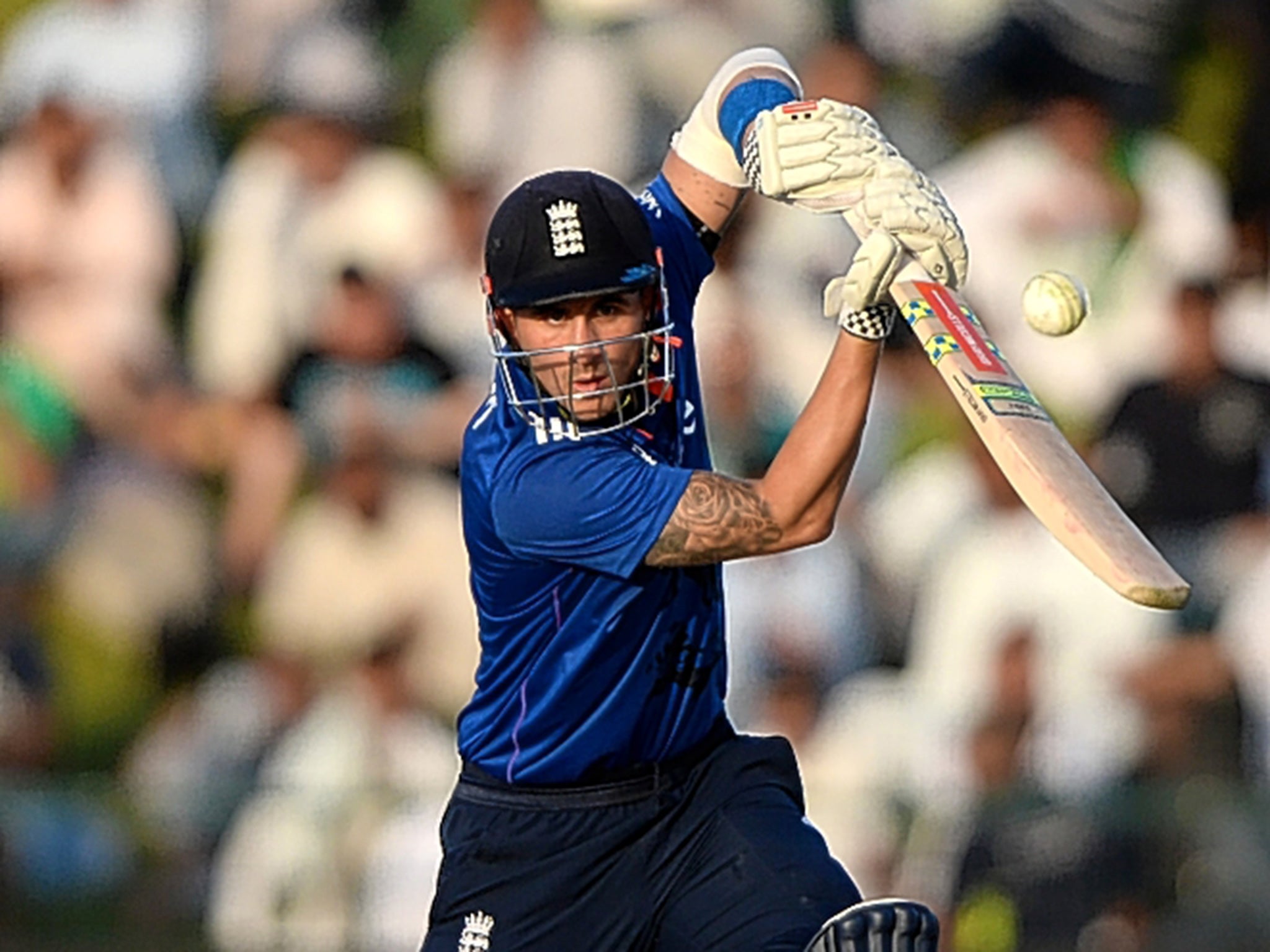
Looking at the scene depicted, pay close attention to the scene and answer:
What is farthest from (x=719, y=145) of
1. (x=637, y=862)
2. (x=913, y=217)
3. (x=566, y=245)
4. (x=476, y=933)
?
(x=476, y=933)

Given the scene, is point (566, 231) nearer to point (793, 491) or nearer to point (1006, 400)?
point (793, 491)

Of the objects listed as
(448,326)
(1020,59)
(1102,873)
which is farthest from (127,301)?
(1102,873)

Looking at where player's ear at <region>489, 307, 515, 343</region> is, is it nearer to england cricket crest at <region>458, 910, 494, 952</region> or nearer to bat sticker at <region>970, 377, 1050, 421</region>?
bat sticker at <region>970, 377, 1050, 421</region>

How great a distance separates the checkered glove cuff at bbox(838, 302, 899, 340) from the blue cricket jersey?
0.34m

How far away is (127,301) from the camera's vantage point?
6.61 meters

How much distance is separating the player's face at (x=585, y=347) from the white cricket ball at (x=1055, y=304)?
612 mm

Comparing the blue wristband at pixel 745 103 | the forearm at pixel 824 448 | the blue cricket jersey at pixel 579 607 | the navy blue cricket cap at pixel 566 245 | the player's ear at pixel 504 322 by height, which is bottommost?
the blue cricket jersey at pixel 579 607

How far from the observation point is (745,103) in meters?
3.95

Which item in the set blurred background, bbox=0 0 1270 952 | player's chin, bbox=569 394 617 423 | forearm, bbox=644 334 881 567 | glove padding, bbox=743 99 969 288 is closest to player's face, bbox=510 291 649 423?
player's chin, bbox=569 394 617 423

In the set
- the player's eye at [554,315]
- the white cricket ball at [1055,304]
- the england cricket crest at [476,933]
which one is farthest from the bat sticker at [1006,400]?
the england cricket crest at [476,933]

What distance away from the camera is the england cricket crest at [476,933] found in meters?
3.62

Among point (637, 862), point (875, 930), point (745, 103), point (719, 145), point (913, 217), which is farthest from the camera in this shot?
point (719, 145)

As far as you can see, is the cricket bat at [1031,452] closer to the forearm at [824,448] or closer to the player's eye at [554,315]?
the forearm at [824,448]

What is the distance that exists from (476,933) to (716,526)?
0.77 meters
